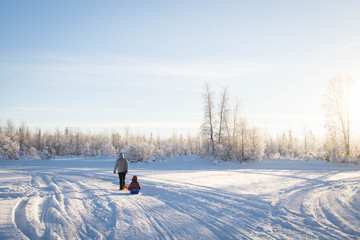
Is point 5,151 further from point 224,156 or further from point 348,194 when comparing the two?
point 348,194

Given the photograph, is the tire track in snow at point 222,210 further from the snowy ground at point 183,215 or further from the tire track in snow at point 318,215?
the tire track in snow at point 318,215

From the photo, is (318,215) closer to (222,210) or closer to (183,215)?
(222,210)

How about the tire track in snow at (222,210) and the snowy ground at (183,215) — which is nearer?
the snowy ground at (183,215)

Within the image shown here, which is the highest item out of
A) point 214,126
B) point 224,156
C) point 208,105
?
point 208,105

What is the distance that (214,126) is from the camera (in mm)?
34406

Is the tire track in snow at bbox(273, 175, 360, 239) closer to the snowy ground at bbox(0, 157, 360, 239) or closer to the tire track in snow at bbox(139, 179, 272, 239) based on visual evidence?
the snowy ground at bbox(0, 157, 360, 239)

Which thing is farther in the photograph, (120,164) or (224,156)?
(224,156)

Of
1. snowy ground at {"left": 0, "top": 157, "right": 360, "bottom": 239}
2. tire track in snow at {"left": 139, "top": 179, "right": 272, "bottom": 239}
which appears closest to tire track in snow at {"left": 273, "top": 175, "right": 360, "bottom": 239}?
snowy ground at {"left": 0, "top": 157, "right": 360, "bottom": 239}

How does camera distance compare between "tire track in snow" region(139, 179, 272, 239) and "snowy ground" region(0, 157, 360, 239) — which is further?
"tire track in snow" region(139, 179, 272, 239)

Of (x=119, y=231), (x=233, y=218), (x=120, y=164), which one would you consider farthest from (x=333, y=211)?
(x=120, y=164)

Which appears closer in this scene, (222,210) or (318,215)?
(318,215)

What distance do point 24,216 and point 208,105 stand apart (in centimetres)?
3085

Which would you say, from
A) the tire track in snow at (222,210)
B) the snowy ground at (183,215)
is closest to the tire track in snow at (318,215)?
the snowy ground at (183,215)

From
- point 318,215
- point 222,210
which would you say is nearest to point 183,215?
point 222,210
